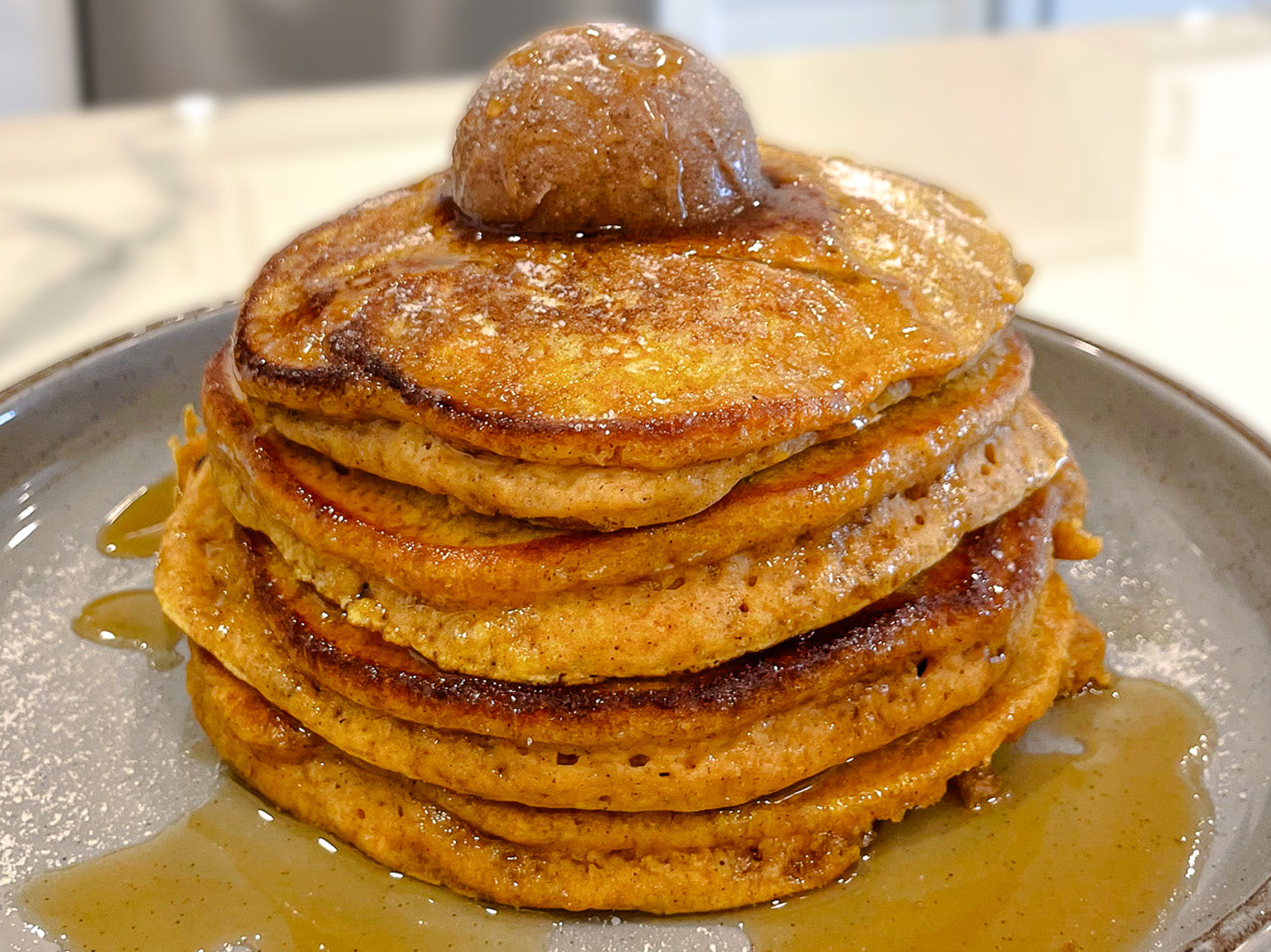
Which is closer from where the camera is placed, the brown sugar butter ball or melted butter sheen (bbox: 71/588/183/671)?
the brown sugar butter ball

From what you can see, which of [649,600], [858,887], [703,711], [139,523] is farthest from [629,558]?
[139,523]

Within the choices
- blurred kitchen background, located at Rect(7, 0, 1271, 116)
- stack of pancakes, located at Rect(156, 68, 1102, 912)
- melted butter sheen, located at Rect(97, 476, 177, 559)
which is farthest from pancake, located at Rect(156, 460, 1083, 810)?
blurred kitchen background, located at Rect(7, 0, 1271, 116)

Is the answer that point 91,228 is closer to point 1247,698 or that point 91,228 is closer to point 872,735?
point 872,735

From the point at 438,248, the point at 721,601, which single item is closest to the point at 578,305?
the point at 438,248

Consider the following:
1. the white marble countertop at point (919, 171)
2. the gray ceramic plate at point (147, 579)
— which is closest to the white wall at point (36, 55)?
the white marble countertop at point (919, 171)

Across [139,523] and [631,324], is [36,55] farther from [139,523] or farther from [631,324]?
[631,324]

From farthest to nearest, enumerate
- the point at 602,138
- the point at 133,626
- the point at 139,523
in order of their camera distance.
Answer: the point at 139,523 < the point at 133,626 < the point at 602,138

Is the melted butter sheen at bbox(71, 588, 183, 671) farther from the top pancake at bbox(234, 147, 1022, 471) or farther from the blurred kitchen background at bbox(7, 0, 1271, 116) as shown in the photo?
the blurred kitchen background at bbox(7, 0, 1271, 116)
